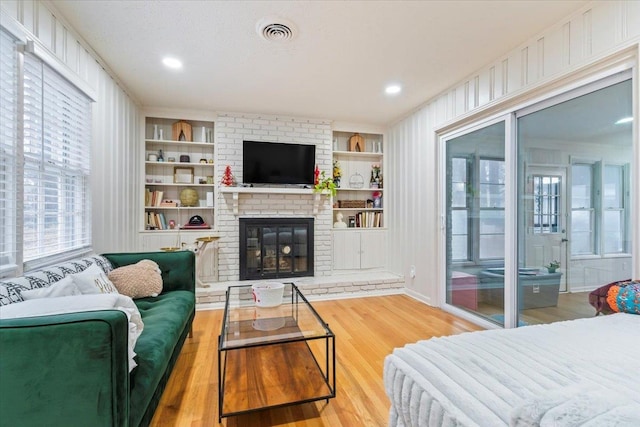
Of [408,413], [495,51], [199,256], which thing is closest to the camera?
[408,413]

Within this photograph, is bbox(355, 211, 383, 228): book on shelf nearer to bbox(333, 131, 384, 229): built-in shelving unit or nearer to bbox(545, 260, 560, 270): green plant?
bbox(333, 131, 384, 229): built-in shelving unit

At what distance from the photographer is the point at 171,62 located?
2.77m

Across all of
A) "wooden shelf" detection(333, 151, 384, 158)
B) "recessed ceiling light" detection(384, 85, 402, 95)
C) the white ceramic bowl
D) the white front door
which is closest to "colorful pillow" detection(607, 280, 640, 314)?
the white front door

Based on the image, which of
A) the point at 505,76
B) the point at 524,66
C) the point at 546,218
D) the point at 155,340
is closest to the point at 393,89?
the point at 505,76

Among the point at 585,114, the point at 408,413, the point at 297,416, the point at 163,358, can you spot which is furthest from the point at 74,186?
the point at 585,114

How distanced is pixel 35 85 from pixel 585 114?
12.3 feet

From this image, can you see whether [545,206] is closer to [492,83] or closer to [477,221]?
[477,221]

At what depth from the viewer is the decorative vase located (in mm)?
4105

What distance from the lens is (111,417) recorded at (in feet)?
3.33

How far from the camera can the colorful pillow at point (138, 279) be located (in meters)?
2.19

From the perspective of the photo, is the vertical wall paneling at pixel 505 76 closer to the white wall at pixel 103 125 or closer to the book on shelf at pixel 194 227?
the white wall at pixel 103 125

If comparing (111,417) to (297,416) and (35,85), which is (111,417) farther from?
(35,85)

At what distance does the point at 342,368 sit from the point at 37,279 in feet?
6.40

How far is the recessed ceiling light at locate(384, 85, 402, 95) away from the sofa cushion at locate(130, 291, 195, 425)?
2939 millimetres
